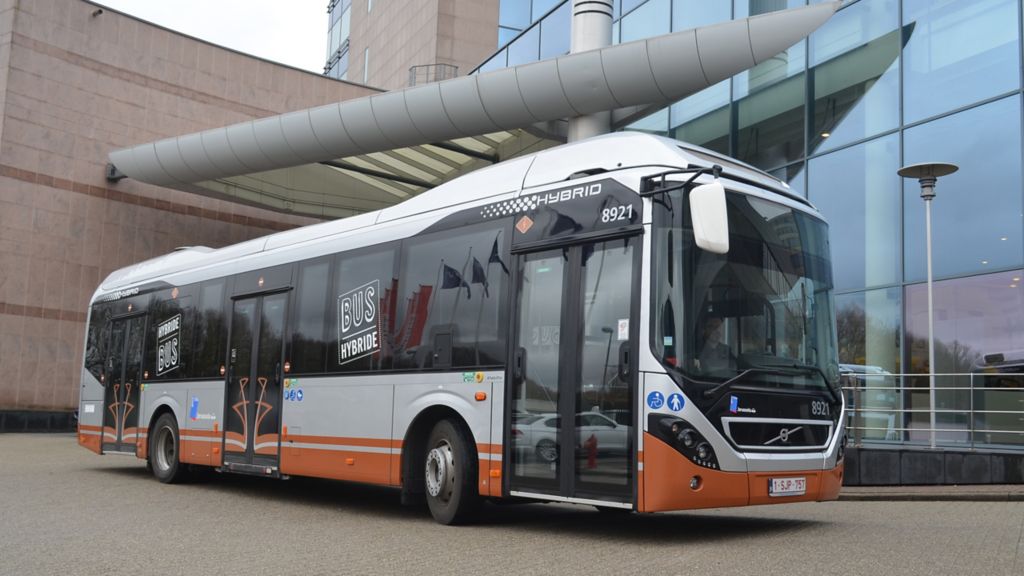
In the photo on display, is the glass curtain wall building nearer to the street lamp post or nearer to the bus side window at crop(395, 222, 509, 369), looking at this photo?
the street lamp post

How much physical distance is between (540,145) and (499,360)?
17882mm

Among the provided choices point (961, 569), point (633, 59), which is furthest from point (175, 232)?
point (961, 569)

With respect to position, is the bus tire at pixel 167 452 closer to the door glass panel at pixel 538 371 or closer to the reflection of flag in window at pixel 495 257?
the reflection of flag in window at pixel 495 257

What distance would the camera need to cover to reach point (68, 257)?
2980cm

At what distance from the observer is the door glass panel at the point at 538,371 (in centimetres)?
862

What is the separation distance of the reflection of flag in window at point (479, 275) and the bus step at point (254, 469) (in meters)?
4.26

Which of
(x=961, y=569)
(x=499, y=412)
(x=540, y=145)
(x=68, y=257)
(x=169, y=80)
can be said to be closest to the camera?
(x=961, y=569)

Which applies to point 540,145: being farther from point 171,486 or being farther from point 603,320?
point 603,320

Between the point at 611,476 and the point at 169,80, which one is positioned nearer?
the point at 611,476

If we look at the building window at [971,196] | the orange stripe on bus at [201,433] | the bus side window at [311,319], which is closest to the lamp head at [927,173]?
the building window at [971,196]

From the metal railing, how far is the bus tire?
9449mm

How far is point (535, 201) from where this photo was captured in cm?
936

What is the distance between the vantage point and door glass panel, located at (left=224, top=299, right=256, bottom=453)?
1318 cm

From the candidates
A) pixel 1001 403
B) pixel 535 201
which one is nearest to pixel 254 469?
pixel 535 201
